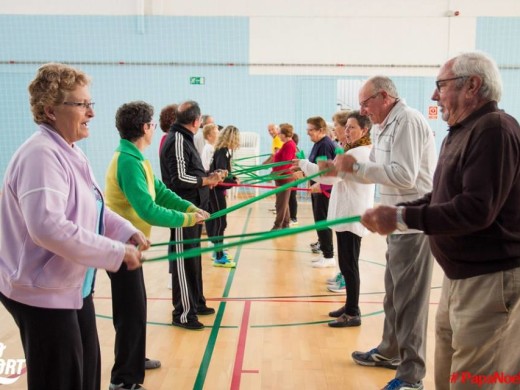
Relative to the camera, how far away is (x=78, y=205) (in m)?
2.07

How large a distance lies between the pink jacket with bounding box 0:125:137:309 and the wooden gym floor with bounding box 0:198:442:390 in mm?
1635

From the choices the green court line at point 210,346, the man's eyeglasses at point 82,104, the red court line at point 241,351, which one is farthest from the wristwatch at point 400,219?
the green court line at point 210,346

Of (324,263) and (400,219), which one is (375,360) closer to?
(400,219)

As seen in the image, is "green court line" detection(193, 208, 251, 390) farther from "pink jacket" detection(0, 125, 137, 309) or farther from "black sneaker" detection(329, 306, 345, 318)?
"pink jacket" detection(0, 125, 137, 309)

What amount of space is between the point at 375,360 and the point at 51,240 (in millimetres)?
2616

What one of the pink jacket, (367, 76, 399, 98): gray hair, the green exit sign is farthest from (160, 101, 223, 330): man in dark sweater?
the green exit sign

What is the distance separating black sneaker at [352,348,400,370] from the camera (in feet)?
12.1

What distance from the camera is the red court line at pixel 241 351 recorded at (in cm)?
347

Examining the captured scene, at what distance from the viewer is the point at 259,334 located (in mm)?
4336

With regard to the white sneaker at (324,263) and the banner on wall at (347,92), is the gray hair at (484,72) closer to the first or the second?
the white sneaker at (324,263)

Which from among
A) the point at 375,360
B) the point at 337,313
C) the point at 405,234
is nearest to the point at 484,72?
the point at 405,234

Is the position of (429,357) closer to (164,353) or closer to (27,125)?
(164,353)

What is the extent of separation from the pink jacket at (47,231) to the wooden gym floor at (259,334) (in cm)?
163

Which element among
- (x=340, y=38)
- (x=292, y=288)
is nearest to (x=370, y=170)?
(x=292, y=288)
